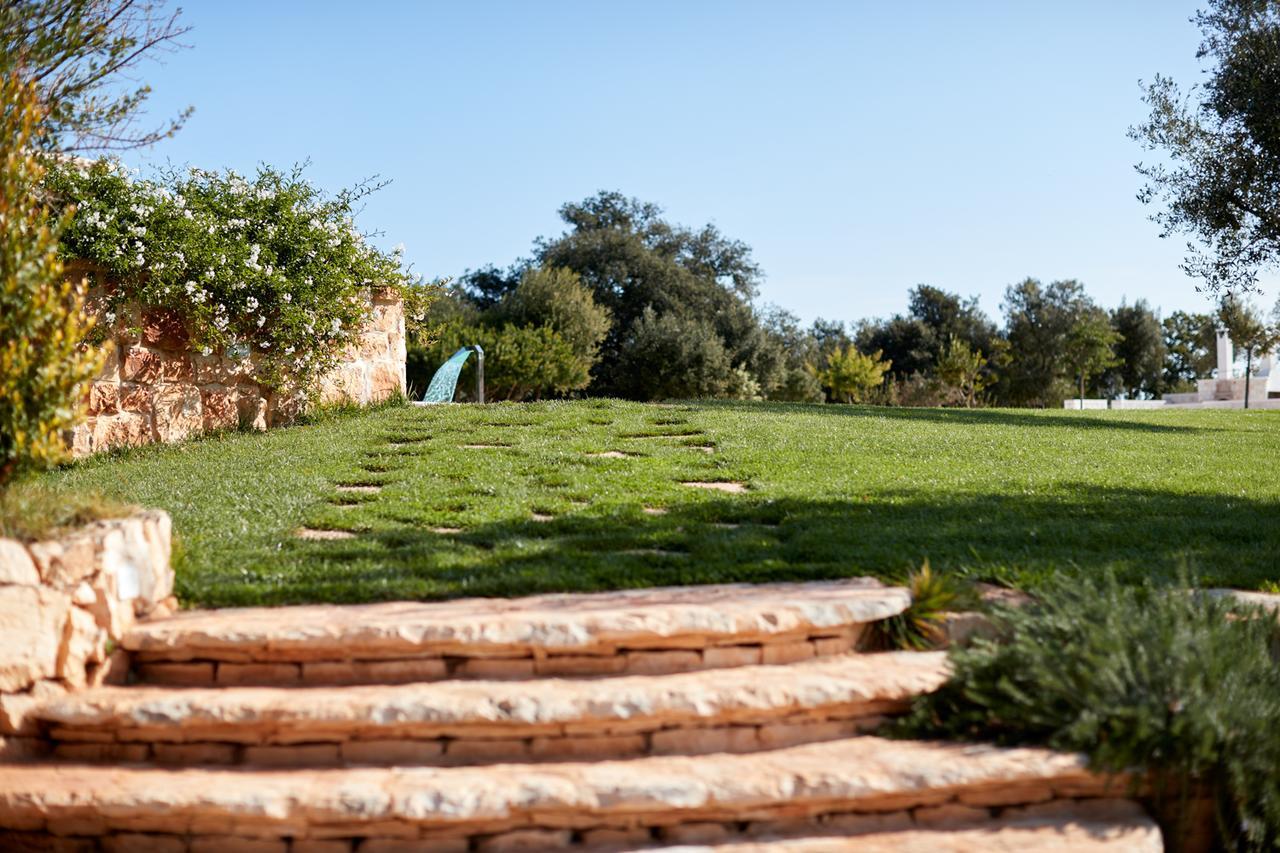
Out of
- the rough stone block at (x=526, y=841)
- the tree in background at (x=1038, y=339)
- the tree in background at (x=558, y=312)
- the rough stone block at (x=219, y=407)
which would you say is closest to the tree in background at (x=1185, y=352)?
the tree in background at (x=1038, y=339)

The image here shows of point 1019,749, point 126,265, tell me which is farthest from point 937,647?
point 126,265

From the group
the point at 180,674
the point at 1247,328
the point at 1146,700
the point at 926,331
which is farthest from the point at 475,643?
the point at 926,331

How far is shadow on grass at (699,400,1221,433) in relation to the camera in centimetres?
1348

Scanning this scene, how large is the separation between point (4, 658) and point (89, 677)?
343mm

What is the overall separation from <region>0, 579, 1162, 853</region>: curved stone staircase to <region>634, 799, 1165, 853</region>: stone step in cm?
1

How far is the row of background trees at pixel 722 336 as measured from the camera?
1159 inches

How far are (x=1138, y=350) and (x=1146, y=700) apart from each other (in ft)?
151

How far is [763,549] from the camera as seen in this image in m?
5.67

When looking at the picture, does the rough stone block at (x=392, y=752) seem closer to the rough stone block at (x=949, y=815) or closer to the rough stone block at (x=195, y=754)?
the rough stone block at (x=195, y=754)

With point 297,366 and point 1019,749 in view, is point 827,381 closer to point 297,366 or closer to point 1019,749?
point 297,366

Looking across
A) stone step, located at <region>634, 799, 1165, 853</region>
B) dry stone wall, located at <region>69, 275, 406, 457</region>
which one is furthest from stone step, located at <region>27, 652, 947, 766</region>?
dry stone wall, located at <region>69, 275, 406, 457</region>

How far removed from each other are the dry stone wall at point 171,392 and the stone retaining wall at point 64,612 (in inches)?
205

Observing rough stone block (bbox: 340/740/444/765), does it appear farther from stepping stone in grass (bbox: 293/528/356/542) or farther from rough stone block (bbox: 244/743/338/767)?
stepping stone in grass (bbox: 293/528/356/542)

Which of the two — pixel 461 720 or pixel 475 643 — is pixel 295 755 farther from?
pixel 475 643
